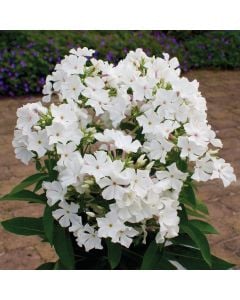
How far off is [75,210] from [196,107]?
520 mm

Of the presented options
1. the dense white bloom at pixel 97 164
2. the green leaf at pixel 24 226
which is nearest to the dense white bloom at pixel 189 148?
the dense white bloom at pixel 97 164

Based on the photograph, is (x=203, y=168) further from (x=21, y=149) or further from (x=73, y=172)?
(x=21, y=149)

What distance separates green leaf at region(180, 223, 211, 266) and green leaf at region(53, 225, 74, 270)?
37 centimetres

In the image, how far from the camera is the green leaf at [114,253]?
6.08 feet

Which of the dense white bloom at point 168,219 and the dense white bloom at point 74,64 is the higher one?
the dense white bloom at point 74,64

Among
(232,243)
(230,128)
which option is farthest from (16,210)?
(230,128)

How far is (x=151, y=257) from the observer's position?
189 cm

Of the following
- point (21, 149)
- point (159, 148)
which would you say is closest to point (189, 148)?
point (159, 148)

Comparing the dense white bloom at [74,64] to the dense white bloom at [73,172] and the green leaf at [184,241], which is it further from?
the green leaf at [184,241]

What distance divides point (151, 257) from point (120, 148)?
38 centimetres

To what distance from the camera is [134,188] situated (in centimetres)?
170

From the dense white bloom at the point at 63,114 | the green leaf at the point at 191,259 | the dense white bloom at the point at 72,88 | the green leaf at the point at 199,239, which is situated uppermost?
the dense white bloom at the point at 72,88

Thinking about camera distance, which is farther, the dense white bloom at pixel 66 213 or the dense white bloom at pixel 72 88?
the dense white bloom at pixel 72 88

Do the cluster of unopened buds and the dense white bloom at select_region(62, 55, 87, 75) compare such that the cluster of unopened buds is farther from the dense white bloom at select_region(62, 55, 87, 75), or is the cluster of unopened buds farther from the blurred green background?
the blurred green background
